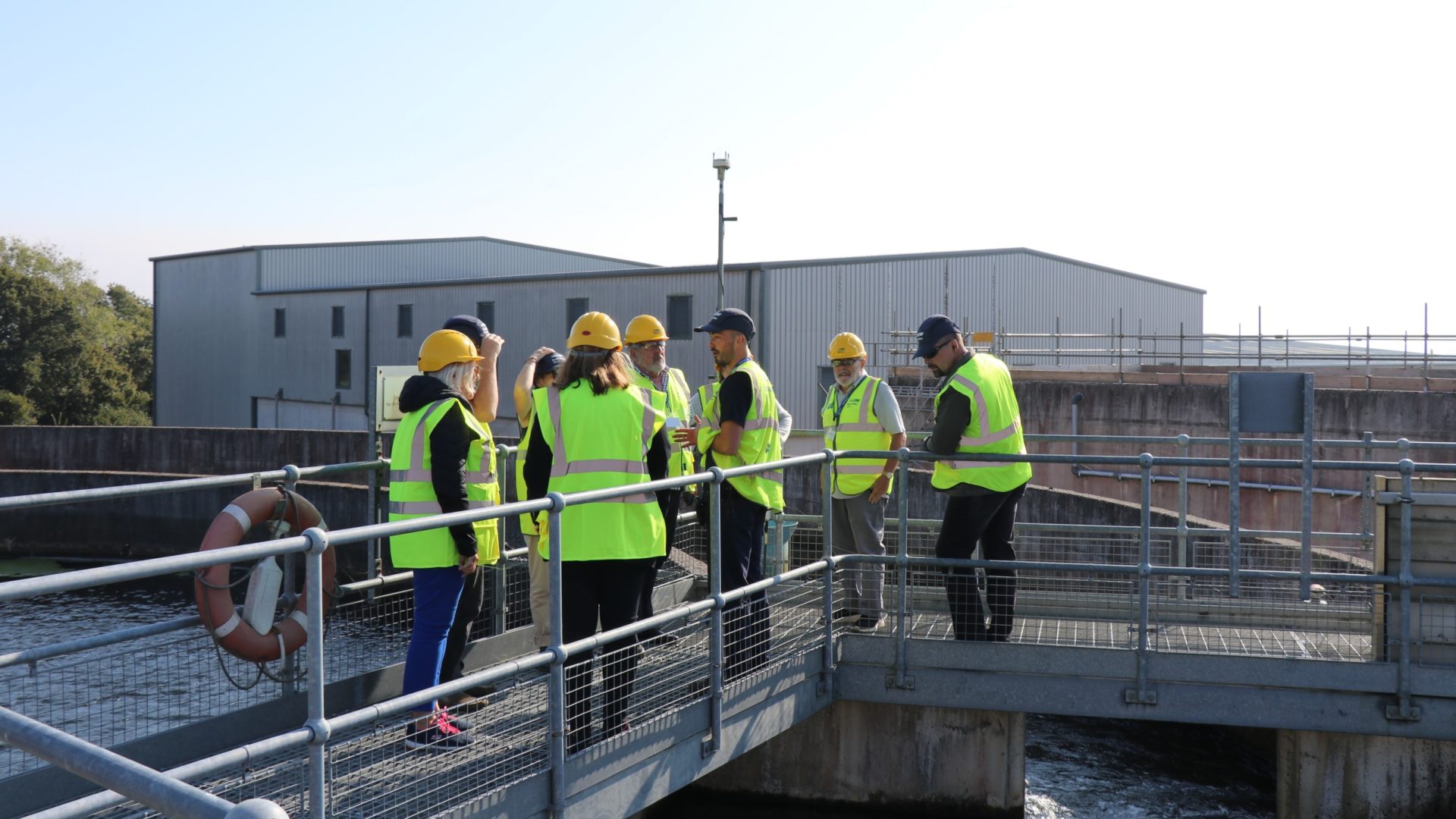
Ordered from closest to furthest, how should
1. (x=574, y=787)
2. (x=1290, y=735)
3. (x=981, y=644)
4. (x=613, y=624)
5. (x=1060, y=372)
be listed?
(x=574, y=787)
(x=613, y=624)
(x=981, y=644)
(x=1290, y=735)
(x=1060, y=372)

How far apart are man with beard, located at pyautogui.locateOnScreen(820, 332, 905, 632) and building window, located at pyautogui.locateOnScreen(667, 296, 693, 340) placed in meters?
23.0

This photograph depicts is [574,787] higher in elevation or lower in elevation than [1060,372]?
lower

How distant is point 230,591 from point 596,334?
198 centimetres

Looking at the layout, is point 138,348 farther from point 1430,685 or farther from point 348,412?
point 1430,685

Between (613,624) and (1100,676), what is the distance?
2934 millimetres

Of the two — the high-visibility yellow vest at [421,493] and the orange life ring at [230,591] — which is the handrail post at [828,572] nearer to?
the high-visibility yellow vest at [421,493]

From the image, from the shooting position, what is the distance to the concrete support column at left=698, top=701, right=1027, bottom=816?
8062 millimetres

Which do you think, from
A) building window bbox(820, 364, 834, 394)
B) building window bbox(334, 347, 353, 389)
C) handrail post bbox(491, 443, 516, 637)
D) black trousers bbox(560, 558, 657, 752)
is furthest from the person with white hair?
building window bbox(334, 347, 353, 389)

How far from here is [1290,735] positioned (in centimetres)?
770

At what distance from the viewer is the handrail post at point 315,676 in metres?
3.44

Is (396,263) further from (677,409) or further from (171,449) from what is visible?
(677,409)

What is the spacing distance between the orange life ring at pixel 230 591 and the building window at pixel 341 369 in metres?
35.3

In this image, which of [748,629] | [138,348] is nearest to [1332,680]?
[748,629]

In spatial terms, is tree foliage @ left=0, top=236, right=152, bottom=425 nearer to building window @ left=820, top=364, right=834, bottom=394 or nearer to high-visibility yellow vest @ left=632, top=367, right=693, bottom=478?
building window @ left=820, top=364, right=834, bottom=394
